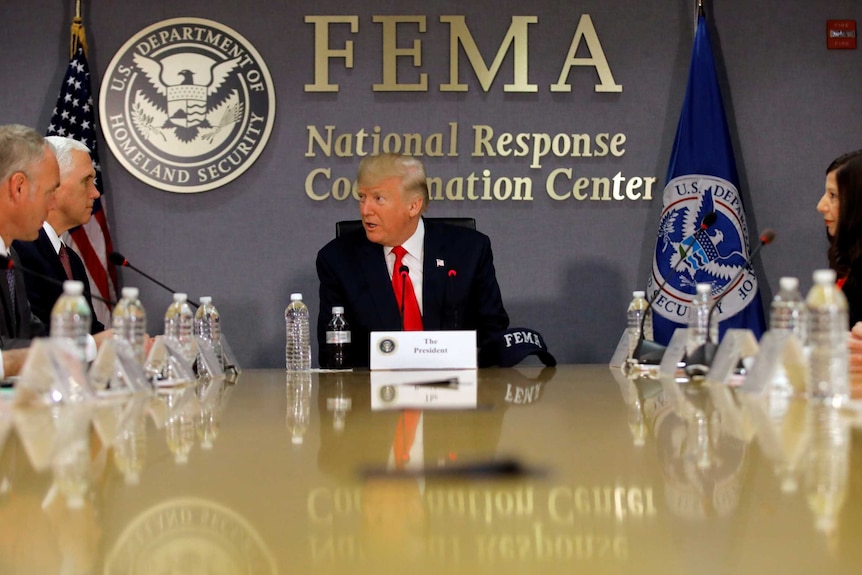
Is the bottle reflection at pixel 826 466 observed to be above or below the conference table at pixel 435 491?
above

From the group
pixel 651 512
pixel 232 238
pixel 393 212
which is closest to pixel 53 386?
pixel 651 512

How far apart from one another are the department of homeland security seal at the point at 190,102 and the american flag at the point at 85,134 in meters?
0.16

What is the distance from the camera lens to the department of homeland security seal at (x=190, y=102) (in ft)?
16.2

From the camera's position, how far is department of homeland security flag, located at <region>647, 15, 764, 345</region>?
4672 millimetres

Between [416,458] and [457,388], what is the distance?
117cm

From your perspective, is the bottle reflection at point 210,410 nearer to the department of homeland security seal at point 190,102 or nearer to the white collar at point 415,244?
the white collar at point 415,244

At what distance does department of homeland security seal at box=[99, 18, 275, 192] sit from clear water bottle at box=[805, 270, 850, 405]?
12.2ft

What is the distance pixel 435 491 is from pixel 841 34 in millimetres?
4904

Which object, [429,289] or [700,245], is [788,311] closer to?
[429,289]

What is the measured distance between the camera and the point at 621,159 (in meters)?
5.01

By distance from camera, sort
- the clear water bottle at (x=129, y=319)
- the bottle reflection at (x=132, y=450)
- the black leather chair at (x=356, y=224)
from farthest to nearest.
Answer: the black leather chair at (x=356, y=224) < the clear water bottle at (x=129, y=319) < the bottle reflection at (x=132, y=450)

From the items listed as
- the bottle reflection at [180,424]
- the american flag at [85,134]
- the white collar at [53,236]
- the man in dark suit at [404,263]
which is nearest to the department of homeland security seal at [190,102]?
the american flag at [85,134]

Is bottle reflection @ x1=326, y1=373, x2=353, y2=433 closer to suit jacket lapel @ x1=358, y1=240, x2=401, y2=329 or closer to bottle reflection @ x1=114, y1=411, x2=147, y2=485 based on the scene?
bottle reflection @ x1=114, y1=411, x2=147, y2=485

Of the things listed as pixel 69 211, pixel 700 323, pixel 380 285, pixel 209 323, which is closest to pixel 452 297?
pixel 380 285
